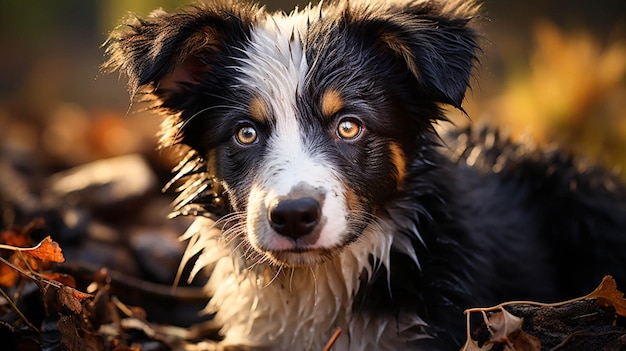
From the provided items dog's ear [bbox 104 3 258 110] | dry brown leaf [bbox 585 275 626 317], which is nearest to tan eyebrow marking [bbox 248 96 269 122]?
dog's ear [bbox 104 3 258 110]

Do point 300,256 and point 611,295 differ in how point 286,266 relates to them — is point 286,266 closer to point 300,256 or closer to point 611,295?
point 300,256

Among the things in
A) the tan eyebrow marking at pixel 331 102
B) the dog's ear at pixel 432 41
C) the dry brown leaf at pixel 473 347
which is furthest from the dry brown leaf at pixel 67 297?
the dog's ear at pixel 432 41

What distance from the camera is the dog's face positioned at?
315 cm

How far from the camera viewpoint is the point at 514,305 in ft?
10.2

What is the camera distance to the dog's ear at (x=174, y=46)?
10.8ft

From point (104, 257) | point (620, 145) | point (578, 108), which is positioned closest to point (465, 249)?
point (104, 257)

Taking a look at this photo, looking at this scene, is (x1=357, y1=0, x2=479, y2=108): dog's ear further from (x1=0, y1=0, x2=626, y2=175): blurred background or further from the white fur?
the white fur

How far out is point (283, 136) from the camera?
10.8ft

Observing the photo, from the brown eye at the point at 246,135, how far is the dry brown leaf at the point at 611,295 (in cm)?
156

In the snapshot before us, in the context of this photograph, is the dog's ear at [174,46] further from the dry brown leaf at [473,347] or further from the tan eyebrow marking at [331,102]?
the dry brown leaf at [473,347]

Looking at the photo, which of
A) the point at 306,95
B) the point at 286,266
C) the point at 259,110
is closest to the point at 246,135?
the point at 259,110

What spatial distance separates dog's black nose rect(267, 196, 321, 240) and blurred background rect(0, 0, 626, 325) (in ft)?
3.61

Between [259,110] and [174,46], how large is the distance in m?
0.46

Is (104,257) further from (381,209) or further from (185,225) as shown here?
(381,209)
